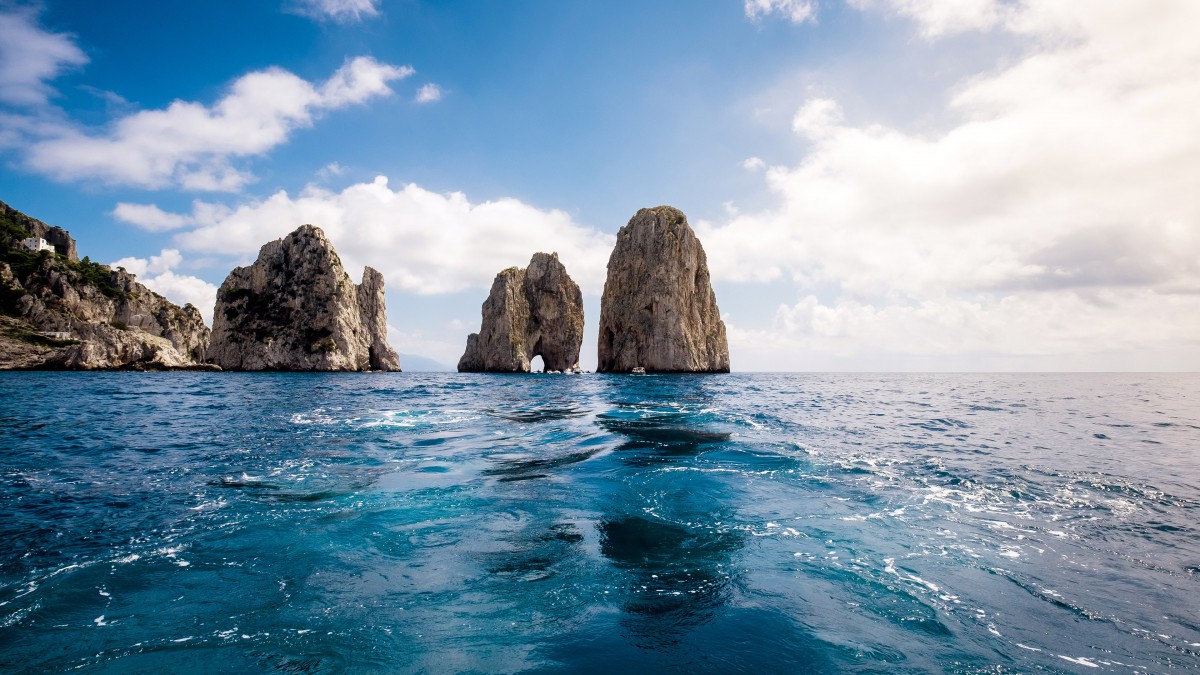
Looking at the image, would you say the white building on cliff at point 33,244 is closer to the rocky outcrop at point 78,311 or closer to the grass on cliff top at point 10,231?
the grass on cliff top at point 10,231

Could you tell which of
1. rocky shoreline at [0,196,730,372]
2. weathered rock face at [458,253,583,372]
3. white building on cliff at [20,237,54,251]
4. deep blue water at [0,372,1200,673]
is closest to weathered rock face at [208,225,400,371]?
rocky shoreline at [0,196,730,372]

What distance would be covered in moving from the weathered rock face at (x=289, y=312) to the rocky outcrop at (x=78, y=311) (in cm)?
1124

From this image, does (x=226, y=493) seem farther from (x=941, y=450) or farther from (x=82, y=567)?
(x=941, y=450)

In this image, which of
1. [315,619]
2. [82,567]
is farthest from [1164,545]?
[82,567]

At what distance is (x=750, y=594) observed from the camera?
6.00 m

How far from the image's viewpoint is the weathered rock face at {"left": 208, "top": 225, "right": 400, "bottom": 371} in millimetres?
99812

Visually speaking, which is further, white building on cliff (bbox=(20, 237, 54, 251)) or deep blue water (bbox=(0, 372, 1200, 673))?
white building on cliff (bbox=(20, 237, 54, 251))

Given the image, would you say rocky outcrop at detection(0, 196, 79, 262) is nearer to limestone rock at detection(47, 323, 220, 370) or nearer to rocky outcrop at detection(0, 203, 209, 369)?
rocky outcrop at detection(0, 203, 209, 369)

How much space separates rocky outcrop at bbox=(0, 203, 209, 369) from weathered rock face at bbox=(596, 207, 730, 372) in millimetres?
82464

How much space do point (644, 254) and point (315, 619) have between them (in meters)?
104

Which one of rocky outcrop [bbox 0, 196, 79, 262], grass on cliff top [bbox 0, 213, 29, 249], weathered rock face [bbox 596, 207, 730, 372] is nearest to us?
grass on cliff top [bbox 0, 213, 29, 249]

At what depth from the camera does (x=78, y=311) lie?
86.6 m

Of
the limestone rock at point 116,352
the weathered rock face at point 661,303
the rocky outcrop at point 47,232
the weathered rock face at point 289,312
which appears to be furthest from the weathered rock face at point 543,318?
the rocky outcrop at point 47,232

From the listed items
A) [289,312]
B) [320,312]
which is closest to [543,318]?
[320,312]
